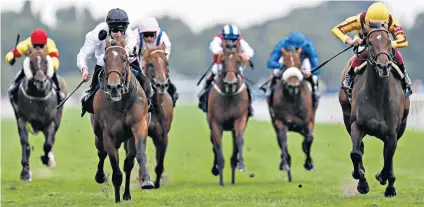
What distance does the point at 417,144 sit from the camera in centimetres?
2408

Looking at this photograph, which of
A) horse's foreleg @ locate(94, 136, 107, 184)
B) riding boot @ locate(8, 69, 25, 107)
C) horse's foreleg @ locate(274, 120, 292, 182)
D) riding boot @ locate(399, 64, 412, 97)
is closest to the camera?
riding boot @ locate(399, 64, 412, 97)

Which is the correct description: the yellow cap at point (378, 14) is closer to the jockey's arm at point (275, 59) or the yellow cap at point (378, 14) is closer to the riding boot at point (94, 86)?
the riding boot at point (94, 86)

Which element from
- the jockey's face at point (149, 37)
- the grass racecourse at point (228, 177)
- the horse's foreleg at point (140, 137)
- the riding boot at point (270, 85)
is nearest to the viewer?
the horse's foreleg at point (140, 137)

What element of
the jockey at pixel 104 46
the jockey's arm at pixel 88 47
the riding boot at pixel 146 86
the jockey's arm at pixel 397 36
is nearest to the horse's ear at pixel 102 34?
the jockey at pixel 104 46

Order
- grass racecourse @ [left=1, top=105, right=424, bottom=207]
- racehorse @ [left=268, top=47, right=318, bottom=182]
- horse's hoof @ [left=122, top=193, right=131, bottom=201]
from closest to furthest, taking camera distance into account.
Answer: horse's hoof @ [left=122, top=193, right=131, bottom=201] < grass racecourse @ [left=1, top=105, right=424, bottom=207] < racehorse @ [left=268, top=47, right=318, bottom=182]

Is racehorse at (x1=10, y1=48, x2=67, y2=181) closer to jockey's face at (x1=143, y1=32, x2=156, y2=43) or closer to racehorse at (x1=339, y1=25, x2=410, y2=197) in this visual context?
jockey's face at (x1=143, y1=32, x2=156, y2=43)

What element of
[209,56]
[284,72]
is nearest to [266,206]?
[284,72]

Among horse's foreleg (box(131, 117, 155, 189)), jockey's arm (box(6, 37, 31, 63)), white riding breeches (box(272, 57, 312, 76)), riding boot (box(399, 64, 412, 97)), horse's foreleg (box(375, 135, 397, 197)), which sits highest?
jockey's arm (box(6, 37, 31, 63))

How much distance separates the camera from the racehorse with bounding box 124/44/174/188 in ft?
44.9

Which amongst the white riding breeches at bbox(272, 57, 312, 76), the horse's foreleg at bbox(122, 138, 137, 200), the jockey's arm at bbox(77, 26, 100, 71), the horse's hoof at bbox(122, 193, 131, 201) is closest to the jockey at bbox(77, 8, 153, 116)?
the jockey's arm at bbox(77, 26, 100, 71)

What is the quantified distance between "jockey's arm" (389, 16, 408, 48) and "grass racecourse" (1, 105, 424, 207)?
171cm

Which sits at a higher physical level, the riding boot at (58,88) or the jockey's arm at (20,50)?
the jockey's arm at (20,50)

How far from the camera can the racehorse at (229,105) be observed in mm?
15547

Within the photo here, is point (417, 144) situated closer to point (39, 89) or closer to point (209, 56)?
point (39, 89)
